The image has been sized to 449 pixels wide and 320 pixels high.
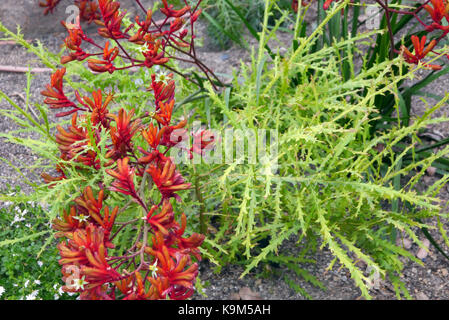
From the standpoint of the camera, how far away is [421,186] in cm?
219

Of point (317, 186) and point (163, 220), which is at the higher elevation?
point (163, 220)

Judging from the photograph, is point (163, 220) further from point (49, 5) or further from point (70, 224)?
point (49, 5)

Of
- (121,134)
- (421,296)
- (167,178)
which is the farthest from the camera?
(421,296)

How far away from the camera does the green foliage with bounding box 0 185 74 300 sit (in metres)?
1.65

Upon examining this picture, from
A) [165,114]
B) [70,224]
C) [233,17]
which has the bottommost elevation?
[70,224]

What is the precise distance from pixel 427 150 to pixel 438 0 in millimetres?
930

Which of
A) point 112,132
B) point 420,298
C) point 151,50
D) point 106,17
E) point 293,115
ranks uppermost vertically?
point 106,17

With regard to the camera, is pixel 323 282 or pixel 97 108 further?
pixel 323 282

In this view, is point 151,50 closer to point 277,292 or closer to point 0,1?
point 277,292

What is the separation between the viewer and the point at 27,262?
1.73m

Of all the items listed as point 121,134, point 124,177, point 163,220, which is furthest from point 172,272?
point 121,134

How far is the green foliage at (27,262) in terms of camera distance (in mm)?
1646

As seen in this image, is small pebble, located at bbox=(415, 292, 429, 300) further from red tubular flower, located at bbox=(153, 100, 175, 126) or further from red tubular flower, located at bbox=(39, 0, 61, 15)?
red tubular flower, located at bbox=(39, 0, 61, 15)
